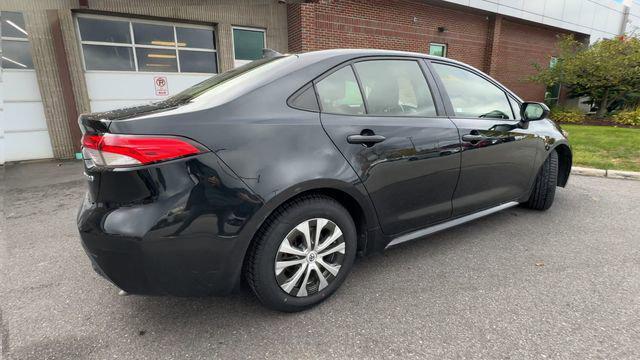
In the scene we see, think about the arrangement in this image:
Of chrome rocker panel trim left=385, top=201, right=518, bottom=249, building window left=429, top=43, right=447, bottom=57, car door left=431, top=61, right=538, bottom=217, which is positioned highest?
building window left=429, top=43, right=447, bottom=57

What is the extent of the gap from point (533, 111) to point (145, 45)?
8.31 meters

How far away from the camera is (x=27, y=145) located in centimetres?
759

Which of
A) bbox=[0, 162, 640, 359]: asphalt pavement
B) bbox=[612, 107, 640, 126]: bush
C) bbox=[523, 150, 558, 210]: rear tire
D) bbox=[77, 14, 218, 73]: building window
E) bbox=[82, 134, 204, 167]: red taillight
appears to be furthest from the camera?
bbox=[612, 107, 640, 126]: bush

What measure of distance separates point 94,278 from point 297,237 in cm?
169

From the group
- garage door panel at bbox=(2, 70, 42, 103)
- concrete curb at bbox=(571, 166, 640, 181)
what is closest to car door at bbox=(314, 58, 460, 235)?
concrete curb at bbox=(571, 166, 640, 181)

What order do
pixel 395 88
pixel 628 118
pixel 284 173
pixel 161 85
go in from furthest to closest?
pixel 628 118 → pixel 161 85 → pixel 395 88 → pixel 284 173

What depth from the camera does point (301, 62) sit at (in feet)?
7.15

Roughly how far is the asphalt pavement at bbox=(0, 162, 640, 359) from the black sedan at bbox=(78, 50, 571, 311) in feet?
0.85

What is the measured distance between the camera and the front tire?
1.91m

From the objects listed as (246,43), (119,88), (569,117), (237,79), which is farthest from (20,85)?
(569,117)

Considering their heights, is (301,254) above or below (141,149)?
below

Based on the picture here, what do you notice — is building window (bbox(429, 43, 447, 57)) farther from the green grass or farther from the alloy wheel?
the alloy wheel

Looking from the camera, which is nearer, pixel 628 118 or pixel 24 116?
pixel 24 116

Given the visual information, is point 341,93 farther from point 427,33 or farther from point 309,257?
point 427,33
